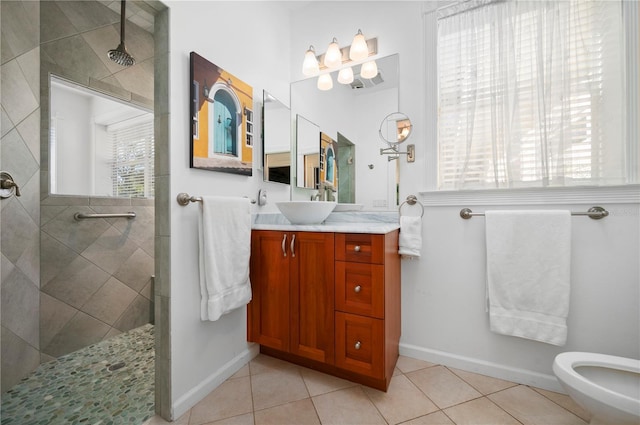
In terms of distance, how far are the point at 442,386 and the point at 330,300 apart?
0.82 metres

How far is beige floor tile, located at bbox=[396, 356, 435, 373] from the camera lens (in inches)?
66.0

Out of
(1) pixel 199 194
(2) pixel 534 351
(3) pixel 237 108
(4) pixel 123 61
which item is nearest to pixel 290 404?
(1) pixel 199 194

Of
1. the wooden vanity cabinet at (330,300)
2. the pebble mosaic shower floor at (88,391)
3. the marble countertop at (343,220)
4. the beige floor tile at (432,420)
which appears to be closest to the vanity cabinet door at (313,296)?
the wooden vanity cabinet at (330,300)

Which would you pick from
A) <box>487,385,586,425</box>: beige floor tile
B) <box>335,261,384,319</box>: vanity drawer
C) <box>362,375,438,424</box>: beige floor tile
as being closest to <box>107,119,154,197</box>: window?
<box>335,261,384,319</box>: vanity drawer

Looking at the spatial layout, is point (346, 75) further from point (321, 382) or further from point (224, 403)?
point (224, 403)

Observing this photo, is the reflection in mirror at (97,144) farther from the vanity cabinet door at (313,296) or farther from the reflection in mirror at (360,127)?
the vanity cabinet door at (313,296)

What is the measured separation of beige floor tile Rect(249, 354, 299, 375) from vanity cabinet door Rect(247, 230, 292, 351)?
0.53 feet

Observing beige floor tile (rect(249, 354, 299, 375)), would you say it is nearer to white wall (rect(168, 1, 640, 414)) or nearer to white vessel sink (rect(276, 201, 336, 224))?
white wall (rect(168, 1, 640, 414))

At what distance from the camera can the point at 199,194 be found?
1.43 metres

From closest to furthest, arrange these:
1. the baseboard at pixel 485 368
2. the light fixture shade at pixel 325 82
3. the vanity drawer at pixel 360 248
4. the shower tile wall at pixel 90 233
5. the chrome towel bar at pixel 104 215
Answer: the vanity drawer at pixel 360 248
the baseboard at pixel 485 368
the shower tile wall at pixel 90 233
the chrome towel bar at pixel 104 215
the light fixture shade at pixel 325 82

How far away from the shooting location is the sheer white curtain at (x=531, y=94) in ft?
4.52

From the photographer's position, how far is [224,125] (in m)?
1.58

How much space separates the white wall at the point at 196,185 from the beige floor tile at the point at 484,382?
138cm

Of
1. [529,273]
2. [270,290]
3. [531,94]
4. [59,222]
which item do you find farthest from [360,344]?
[59,222]
